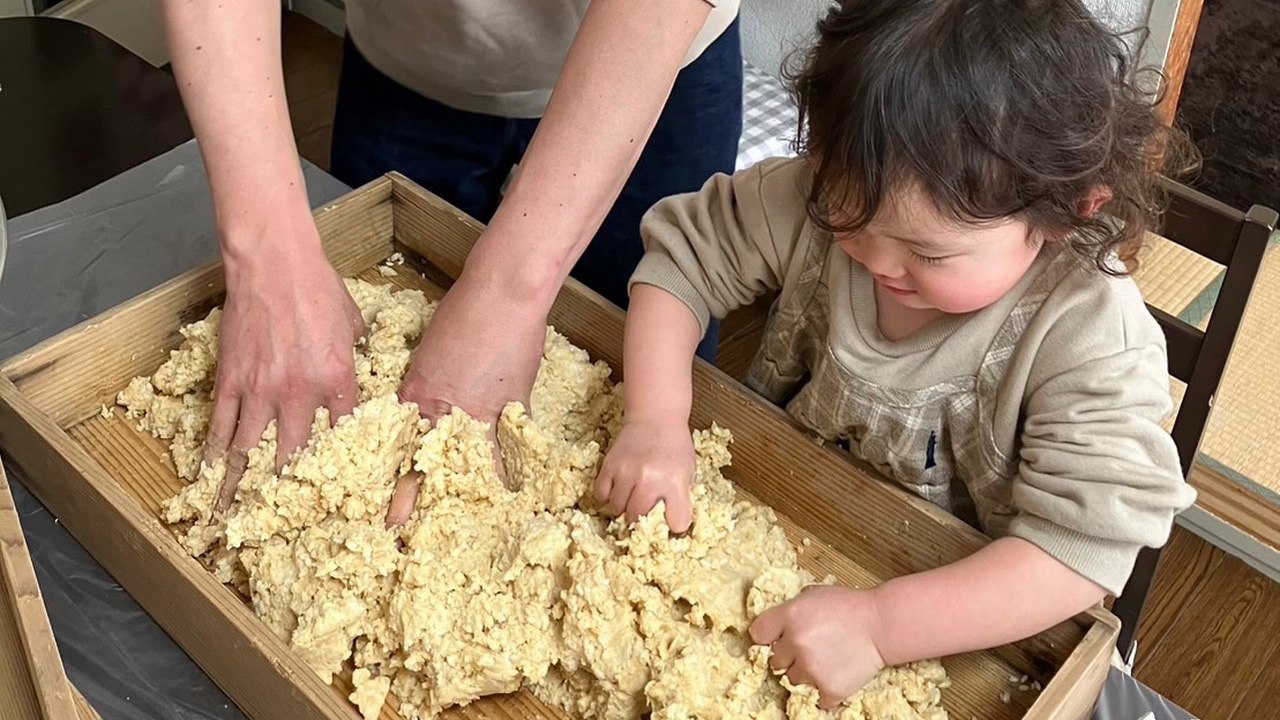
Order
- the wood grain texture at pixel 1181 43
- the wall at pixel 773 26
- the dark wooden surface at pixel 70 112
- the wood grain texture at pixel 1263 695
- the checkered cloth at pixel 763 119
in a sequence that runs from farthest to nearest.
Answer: the wall at pixel 773 26
the checkered cloth at pixel 763 119
the wood grain texture at pixel 1181 43
the wood grain texture at pixel 1263 695
the dark wooden surface at pixel 70 112

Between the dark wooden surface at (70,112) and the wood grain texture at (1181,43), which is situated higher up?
the dark wooden surface at (70,112)

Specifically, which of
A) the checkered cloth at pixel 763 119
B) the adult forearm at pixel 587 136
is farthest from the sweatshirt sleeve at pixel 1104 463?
the checkered cloth at pixel 763 119

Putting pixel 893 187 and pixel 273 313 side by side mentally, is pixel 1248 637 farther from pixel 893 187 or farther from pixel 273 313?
pixel 273 313

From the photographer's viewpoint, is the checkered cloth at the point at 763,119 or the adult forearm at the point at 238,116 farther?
the checkered cloth at the point at 763,119

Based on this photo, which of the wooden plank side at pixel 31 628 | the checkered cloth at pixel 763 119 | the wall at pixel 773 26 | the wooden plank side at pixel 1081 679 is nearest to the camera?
the wooden plank side at pixel 31 628

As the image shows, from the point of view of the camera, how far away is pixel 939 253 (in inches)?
30.6

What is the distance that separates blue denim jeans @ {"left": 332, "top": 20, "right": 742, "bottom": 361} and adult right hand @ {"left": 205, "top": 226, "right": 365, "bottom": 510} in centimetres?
28

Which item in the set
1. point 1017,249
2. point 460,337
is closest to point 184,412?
point 460,337

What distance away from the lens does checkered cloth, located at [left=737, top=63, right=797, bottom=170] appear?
210 cm

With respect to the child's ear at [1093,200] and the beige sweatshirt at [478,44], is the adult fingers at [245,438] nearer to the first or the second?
the beige sweatshirt at [478,44]

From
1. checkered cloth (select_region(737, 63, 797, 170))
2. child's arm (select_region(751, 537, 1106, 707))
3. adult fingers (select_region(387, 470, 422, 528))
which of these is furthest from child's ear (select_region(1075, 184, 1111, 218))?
checkered cloth (select_region(737, 63, 797, 170))

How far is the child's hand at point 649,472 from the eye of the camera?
2.77ft

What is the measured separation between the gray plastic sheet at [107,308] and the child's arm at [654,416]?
31cm

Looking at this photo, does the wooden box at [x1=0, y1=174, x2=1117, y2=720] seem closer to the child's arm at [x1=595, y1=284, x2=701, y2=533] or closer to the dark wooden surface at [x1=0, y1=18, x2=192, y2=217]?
the child's arm at [x1=595, y1=284, x2=701, y2=533]
